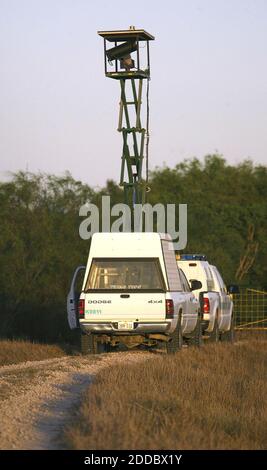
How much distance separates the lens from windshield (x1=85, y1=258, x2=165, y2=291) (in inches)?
894

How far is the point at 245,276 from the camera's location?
61500mm

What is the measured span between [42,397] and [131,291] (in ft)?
24.6

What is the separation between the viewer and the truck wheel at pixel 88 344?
2347 centimetres

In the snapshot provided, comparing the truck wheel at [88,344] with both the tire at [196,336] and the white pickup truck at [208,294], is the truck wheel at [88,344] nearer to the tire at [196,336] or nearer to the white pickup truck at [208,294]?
the tire at [196,336]

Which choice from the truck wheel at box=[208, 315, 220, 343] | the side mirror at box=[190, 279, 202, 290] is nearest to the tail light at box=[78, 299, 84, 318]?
the side mirror at box=[190, 279, 202, 290]

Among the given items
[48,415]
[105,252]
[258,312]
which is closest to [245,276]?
[258,312]

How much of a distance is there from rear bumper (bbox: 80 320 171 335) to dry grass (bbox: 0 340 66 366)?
195cm

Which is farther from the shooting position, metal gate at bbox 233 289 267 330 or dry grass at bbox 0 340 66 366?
metal gate at bbox 233 289 267 330

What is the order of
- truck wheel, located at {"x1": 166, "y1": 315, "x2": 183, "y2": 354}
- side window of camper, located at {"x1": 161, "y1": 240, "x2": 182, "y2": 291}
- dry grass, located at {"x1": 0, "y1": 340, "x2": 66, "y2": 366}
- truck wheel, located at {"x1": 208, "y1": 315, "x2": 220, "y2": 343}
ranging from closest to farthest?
side window of camper, located at {"x1": 161, "y1": 240, "x2": 182, "y2": 291}
truck wheel, located at {"x1": 166, "y1": 315, "x2": 183, "y2": 354}
dry grass, located at {"x1": 0, "y1": 340, "x2": 66, "y2": 366}
truck wheel, located at {"x1": 208, "y1": 315, "x2": 220, "y2": 343}

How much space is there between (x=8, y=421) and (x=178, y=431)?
2125 mm

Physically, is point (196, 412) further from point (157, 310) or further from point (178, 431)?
point (157, 310)

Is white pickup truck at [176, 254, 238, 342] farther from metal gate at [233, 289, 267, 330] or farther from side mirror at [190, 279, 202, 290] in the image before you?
metal gate at [233, 289, 267, 330]

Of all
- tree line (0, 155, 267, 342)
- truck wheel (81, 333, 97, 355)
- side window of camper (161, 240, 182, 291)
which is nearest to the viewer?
side window of camper (161, 240, 182, 291)

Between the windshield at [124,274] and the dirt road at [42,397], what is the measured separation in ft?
4.47
